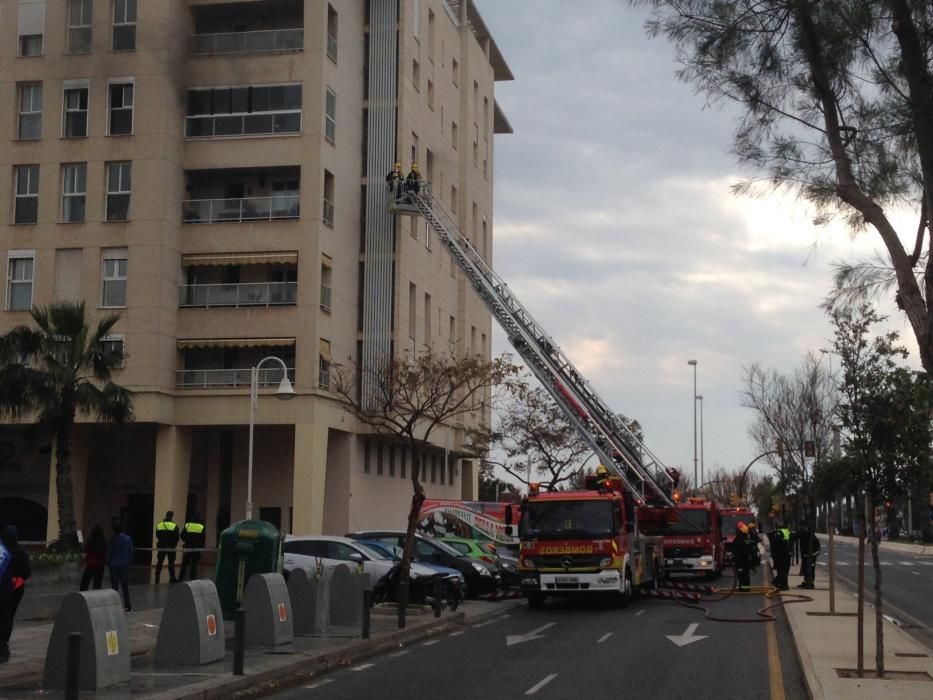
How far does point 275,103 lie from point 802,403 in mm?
23199

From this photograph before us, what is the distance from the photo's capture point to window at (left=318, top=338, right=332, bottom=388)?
41.0 meters

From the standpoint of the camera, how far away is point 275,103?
4156 cm

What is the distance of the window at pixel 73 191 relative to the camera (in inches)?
1625

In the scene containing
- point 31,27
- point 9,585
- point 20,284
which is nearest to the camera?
point 9,585

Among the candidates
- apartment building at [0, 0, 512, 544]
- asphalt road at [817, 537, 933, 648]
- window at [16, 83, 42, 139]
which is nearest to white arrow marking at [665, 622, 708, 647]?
asphalt road at [817, 537, 933, 648]

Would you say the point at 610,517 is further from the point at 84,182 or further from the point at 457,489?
the point at 457,489

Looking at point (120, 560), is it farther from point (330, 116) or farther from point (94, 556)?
point (330, 116)

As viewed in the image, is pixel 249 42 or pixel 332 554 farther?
pixel 249 42

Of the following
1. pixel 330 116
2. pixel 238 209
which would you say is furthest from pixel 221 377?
pixel 330 116

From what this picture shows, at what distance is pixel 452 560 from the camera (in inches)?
1136

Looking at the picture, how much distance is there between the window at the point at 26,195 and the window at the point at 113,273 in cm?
331

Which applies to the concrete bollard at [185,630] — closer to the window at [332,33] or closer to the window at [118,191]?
the window at [118,191]

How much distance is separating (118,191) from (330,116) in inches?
309

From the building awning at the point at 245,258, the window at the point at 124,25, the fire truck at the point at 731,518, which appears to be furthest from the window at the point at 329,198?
the fire truck at the point at 731,518
